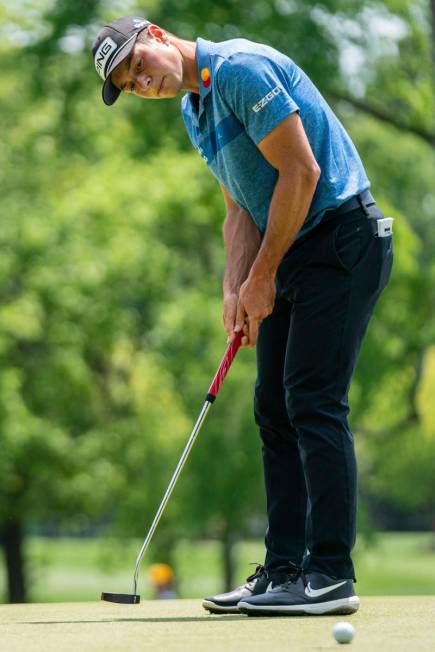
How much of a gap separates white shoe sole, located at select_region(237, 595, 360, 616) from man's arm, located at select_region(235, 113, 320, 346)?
3.30 ft

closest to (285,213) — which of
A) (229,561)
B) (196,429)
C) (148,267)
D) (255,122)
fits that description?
(255,122)

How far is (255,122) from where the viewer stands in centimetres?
411

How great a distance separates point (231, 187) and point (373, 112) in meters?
13.3

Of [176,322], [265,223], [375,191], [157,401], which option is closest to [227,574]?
[157,401]

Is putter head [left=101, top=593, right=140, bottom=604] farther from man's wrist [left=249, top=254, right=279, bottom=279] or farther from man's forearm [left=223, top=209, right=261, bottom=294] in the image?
man's wrist [left=249, top=254, right=279, bottom=279]

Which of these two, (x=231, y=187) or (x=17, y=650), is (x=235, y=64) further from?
(x=17, y=650)

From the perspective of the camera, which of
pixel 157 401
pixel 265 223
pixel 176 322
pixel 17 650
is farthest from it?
pixel 157 401

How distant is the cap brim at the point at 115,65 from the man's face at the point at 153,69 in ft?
0.06

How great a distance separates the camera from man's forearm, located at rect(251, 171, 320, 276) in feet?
13.6

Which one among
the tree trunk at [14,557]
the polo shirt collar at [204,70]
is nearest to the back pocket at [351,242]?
the polo shirt collar at [204,70]

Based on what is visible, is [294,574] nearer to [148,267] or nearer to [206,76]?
[206,76]

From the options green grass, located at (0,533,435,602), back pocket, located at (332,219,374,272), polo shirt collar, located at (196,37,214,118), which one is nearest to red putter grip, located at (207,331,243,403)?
back pocket, located at (332,219,374,272)

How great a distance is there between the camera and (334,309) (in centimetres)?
432

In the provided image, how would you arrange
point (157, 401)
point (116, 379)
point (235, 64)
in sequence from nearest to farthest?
point (235, 64), point (157, 401), point (116, 379)
